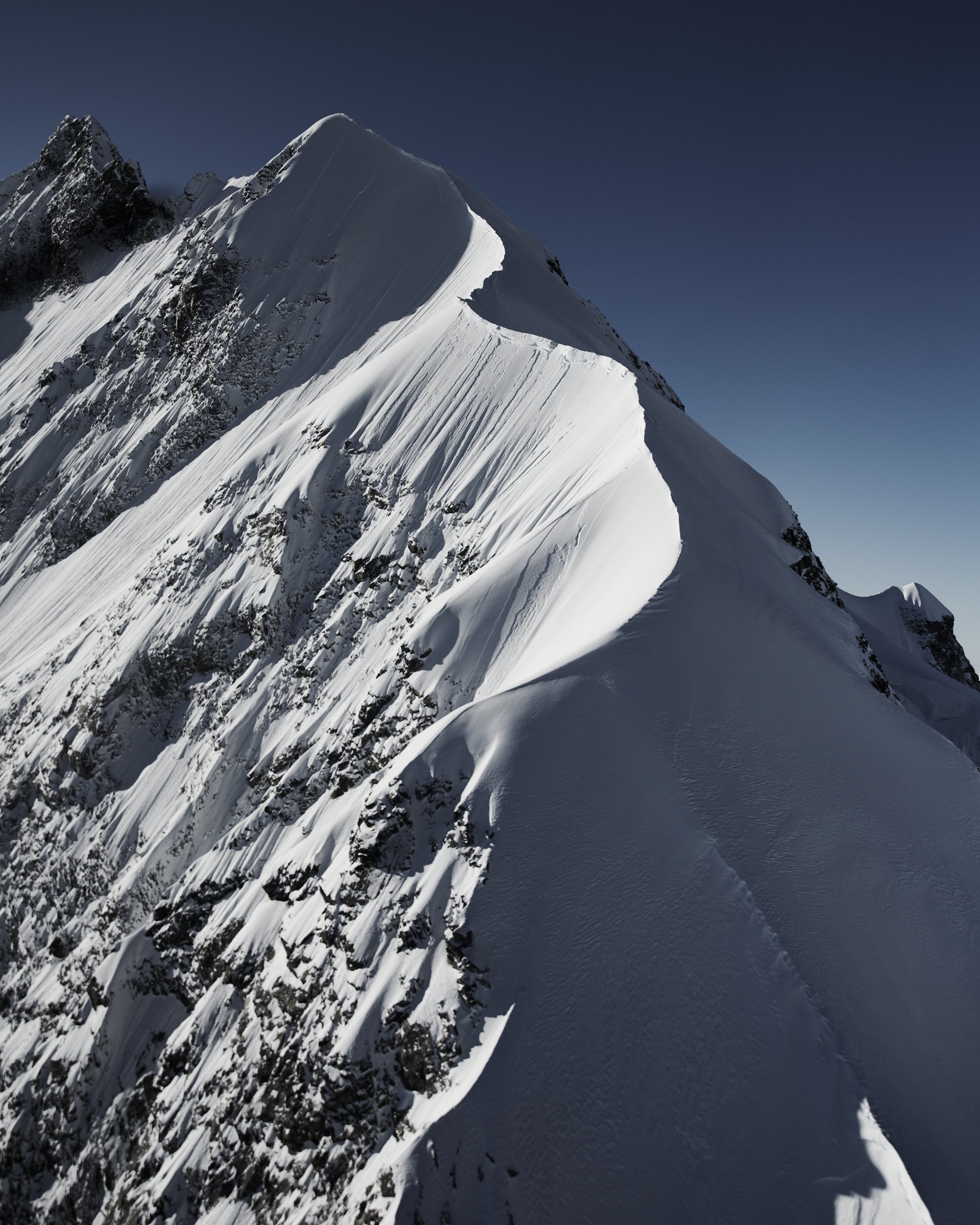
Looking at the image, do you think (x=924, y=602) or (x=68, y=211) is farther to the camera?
(x=924, y=602)

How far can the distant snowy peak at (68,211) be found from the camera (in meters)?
49.1

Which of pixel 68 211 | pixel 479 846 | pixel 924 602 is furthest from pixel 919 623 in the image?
pixel 68 211

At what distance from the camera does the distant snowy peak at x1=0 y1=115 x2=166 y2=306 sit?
161 feet

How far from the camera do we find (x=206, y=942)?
566 inches

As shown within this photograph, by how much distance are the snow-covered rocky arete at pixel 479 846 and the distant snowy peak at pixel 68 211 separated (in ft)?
106

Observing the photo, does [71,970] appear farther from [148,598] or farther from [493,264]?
[493,264]

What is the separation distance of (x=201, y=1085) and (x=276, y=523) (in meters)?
16.1

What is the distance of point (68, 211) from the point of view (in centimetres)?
5025

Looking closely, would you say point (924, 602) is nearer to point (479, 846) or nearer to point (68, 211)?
point (479, 846)

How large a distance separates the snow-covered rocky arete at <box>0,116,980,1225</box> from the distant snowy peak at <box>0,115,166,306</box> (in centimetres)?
3233

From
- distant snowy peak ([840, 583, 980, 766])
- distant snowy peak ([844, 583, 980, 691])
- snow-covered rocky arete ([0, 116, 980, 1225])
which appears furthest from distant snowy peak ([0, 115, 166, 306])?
distant snowy peak ([844, 583, 980, 691])

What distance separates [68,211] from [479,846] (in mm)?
60674

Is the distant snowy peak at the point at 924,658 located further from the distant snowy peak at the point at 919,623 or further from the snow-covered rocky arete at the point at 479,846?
the snow-covered rocky arete at the point at 479,846

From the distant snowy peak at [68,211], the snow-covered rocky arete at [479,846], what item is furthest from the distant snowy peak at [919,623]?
the distant snowy peak at [68,211]
